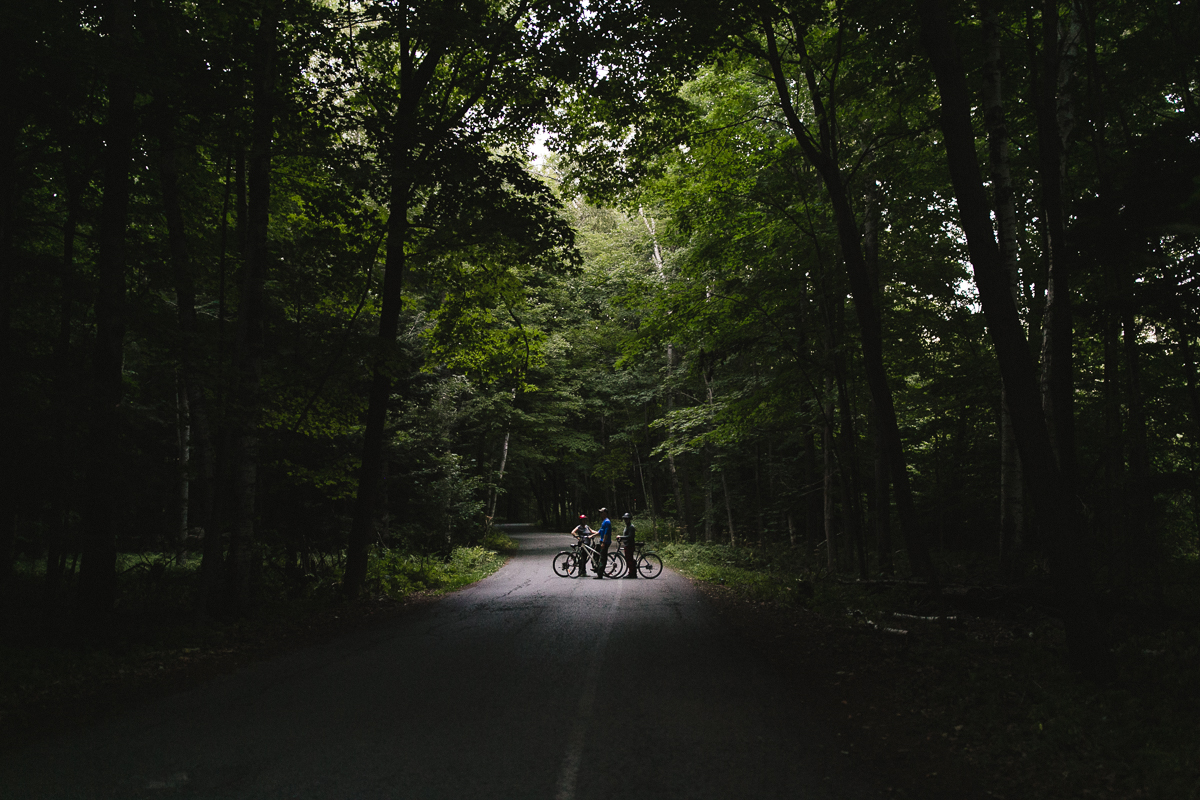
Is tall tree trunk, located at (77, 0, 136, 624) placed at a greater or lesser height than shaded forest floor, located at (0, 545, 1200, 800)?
greater

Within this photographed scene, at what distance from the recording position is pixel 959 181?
6.33 metres

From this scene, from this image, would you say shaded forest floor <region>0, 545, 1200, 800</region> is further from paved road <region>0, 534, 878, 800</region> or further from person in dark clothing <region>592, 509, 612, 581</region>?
person in dark clothing <region>592, 509, 612, 581</region>

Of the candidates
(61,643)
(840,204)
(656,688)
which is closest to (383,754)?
(656,688)

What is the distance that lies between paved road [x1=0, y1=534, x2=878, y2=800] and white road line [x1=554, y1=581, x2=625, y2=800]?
2 centimetres

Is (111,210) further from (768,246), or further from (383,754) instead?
(768,246)

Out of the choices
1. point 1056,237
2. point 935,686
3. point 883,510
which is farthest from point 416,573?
point 1056,237

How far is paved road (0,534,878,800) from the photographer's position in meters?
3.93

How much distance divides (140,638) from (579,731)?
21.1 feet

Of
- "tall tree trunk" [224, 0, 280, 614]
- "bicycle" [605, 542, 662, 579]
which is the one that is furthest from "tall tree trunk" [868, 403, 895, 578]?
"tall tree trunk" [224, 0, 280, 614]

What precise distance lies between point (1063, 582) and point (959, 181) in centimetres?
382

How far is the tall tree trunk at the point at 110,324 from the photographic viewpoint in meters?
7.70

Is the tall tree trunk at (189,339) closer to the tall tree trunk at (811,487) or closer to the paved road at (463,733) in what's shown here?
the paved road at (463,733)

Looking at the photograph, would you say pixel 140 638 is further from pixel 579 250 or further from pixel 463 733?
pixel 579 250

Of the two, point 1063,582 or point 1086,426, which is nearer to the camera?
point 1063,582
